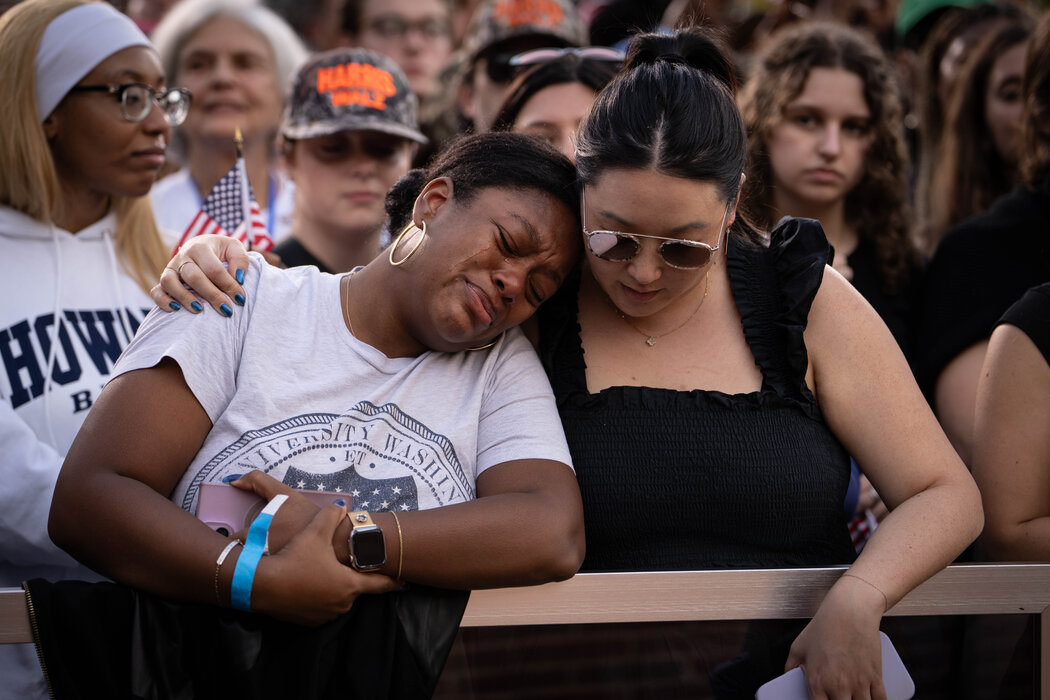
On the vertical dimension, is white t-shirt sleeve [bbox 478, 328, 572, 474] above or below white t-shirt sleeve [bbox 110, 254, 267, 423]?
below

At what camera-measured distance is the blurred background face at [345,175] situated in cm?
369

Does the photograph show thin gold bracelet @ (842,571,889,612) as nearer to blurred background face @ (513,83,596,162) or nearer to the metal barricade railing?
the metal barricade railing

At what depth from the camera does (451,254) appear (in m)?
2.18

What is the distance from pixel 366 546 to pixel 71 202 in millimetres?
1670

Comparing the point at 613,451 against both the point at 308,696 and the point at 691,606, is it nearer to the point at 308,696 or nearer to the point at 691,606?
the point at 691,606

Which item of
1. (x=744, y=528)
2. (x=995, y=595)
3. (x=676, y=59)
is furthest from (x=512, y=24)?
(x=995, y=595)

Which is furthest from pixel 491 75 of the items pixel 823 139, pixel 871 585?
pixel 871 585

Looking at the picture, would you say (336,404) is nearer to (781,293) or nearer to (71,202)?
(781,293)

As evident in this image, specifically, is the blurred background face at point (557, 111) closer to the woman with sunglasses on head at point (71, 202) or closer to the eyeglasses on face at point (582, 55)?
the eyeglasses on face at point (582, 55)

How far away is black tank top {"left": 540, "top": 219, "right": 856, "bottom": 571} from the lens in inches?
87.8

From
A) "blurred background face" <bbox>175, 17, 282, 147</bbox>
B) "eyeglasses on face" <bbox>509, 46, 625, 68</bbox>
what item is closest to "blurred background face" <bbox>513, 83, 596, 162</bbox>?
"eyeglasses on face" <bbox>509, 46, 625, 68</bbox>

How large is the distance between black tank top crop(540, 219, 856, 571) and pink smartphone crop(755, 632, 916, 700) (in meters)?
0.28

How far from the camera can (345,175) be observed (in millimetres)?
3736

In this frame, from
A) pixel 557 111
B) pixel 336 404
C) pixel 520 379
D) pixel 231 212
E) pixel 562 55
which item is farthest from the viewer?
pixel 562 55
